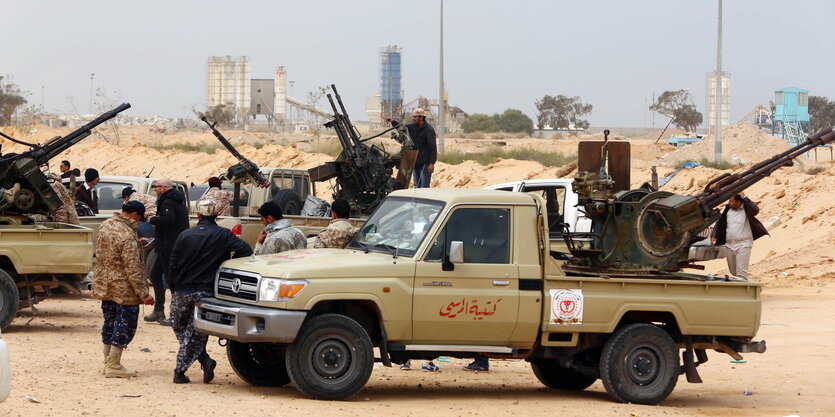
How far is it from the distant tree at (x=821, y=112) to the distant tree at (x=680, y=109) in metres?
7.70

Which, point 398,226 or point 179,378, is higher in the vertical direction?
point 398,226

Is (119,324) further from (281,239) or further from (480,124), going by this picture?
(480,124)

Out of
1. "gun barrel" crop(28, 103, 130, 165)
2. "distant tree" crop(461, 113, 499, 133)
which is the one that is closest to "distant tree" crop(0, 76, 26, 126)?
"distant tree" crop(461, 113, 499, 133)

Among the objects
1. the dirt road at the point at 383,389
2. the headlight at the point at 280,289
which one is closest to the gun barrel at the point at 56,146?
the dirt road at the point at 383,389

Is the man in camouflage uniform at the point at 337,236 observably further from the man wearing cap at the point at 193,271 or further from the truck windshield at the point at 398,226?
the man wearing cap at the point at 193,271

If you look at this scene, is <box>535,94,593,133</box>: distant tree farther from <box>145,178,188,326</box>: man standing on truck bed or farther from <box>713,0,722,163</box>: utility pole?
<box>145,178,188,326</box>: man standing on truck bed

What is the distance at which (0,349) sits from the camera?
8.05 metres

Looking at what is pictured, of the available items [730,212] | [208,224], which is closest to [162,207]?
[208,224]

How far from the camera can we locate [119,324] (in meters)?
11.7

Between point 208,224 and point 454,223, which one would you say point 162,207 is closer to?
point 208,224

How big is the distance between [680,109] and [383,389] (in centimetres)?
8033

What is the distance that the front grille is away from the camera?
34.9ft

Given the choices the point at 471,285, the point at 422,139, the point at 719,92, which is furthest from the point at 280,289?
the point at 719,92

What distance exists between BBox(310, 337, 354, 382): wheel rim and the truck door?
64cm
